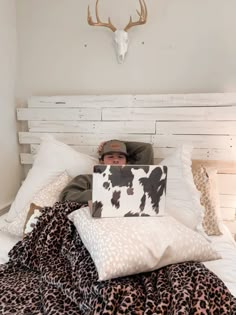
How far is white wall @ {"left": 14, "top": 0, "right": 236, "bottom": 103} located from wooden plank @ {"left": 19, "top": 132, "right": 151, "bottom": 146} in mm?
328

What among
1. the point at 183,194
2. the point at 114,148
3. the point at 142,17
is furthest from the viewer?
the point at 142,17

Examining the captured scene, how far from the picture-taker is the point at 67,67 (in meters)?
2.20

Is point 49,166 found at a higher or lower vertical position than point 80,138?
lower

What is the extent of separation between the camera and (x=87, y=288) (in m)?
0.95

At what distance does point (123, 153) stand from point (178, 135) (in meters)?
0.45

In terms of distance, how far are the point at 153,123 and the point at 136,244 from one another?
119cm

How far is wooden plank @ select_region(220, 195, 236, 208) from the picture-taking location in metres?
1.97

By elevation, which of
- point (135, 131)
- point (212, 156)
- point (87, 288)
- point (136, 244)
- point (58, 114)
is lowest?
point (87, 288)

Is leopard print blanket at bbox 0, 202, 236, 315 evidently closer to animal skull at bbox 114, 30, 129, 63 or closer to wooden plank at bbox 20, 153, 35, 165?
wooden plank at bbox 20, 153, 35, 165

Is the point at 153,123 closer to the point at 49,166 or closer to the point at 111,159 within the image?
the point at 111,159

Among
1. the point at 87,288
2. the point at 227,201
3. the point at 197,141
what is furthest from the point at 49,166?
the point at 227,201

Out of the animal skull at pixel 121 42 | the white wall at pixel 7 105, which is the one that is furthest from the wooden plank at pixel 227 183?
the white wall at pixel 7 105

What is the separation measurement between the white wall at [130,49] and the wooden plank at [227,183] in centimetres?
60

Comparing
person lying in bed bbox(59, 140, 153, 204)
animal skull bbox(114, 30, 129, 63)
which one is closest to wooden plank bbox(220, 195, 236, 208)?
person lying in bed bbox(59, 140, 153, 204)
